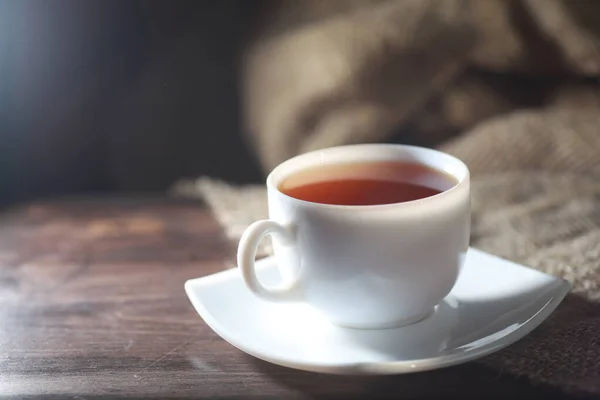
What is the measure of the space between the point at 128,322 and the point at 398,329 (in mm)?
211

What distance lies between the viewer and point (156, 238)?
764 mm

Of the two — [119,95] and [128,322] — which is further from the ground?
[119,95]

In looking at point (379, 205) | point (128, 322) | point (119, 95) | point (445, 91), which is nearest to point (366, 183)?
point (379, 205)

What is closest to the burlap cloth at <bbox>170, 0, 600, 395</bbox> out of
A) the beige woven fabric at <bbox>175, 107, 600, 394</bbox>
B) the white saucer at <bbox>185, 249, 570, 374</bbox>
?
the beige woven fabric at <bbox>175, 107, 600, 394</bbox>

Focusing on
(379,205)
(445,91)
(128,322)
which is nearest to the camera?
(379,205)

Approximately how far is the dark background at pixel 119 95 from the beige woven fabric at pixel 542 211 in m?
0.12

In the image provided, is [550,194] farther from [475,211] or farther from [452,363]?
[452,363]

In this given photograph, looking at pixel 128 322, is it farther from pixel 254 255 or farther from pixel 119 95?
pixel 119 95

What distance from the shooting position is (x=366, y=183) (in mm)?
557

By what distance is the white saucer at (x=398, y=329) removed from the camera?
0.46 m

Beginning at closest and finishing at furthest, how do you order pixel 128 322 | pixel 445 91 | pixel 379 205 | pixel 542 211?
pixel 379 205 < pixel 128 322 < pixel 542 211 < pixel 445 91

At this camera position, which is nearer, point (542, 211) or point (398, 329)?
point (398, 329)

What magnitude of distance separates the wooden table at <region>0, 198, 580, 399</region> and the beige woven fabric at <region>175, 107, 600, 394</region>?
0.03 m

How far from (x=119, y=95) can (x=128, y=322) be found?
0.49 metres
